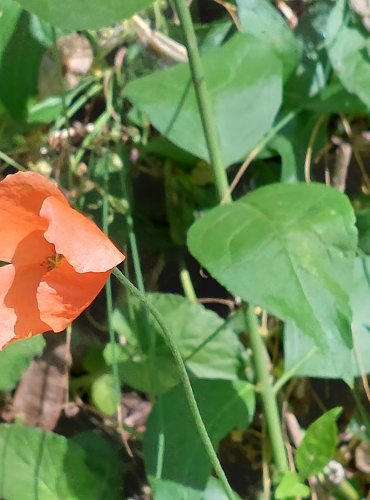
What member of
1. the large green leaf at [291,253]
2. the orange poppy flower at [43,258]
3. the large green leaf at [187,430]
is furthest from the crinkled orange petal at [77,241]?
the large green leaf at [187,430]

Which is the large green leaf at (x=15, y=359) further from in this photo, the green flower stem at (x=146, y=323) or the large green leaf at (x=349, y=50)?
the large green leaf at (x=349, y=50)

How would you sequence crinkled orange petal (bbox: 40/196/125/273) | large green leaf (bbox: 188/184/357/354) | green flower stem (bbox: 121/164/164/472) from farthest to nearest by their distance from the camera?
green flower stem (bbox: 121/164/164/472), large green leaf (bbox: 188/184/357/354), crinkled orange petal (bbox: 40/196/125/273)

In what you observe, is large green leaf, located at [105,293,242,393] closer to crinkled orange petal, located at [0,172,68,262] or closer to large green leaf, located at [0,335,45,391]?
large green leaf, located at [0,335,45,391]

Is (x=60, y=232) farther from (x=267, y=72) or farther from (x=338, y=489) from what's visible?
(x=338, y=489)

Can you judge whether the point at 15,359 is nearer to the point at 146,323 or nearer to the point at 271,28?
the point at 146,323

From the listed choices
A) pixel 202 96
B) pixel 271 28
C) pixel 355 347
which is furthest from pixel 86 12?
pixel 355 347

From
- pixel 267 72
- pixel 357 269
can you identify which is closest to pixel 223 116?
pixel 267 72

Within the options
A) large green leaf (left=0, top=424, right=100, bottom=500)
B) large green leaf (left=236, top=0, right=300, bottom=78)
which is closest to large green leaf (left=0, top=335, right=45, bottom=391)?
large green leaf (left=0, top=424, right=100, bottom=500)
